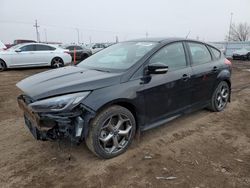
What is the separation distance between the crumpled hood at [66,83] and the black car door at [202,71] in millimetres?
1735

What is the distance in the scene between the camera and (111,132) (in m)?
3.25

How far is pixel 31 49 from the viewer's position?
12320mm

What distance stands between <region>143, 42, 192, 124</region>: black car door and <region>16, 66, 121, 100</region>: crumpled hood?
0.63 metres

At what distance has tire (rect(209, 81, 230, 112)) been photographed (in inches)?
196

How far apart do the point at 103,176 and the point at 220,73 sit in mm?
3397

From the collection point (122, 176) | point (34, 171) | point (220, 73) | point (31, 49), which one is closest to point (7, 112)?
point (34, 171)

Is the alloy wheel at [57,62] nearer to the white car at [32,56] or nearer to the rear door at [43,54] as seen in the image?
the white car at [32,56]

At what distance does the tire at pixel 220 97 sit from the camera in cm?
499

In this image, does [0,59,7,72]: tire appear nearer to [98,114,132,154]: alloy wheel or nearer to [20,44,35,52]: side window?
[20,44,35,52]: side window

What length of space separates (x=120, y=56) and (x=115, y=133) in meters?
1.34

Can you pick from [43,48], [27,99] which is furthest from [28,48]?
[27,99]

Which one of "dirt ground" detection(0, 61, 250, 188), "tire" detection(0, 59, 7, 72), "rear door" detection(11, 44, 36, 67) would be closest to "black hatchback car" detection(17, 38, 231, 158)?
"dirt ground" detection(0, 61, 250, 188)

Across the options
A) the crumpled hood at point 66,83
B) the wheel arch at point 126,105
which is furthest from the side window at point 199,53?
the crumpled hood at point 66,83

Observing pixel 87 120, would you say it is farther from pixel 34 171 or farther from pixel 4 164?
pixel 4 164
